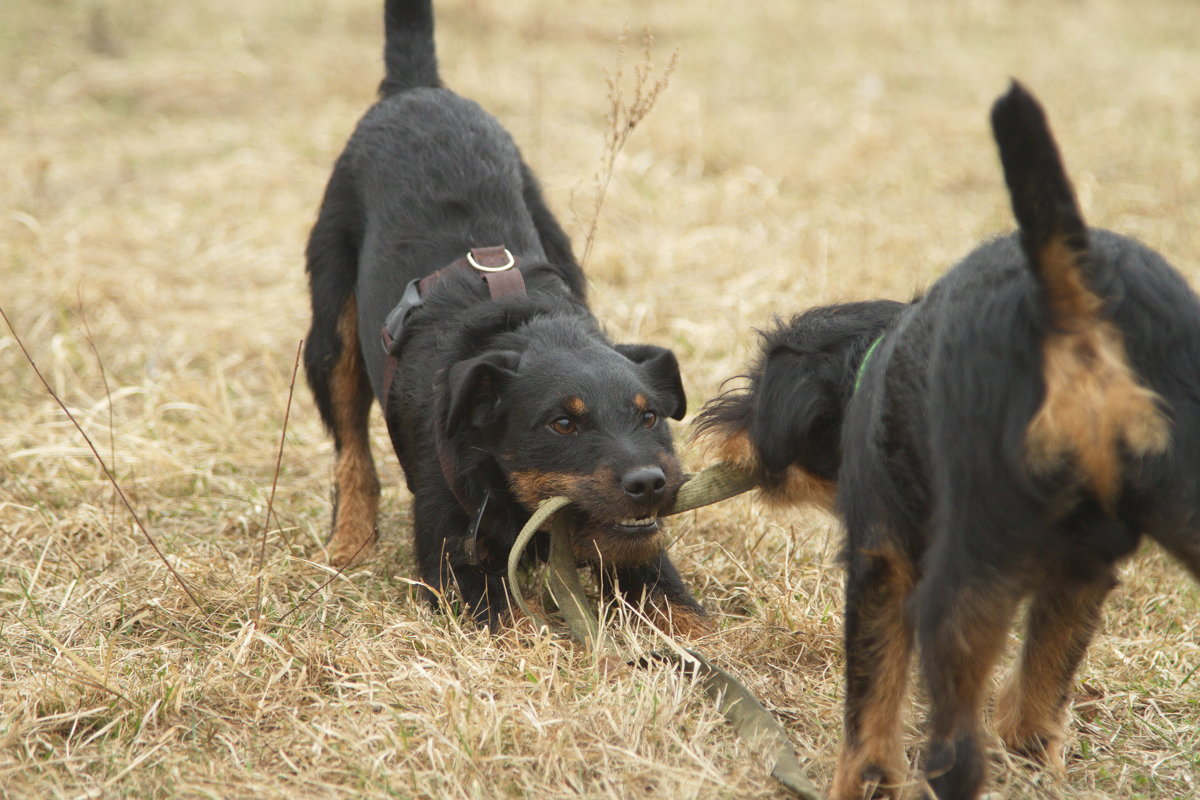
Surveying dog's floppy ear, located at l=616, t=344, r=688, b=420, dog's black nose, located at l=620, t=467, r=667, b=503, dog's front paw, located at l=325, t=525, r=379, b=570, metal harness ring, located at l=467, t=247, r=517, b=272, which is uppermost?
metal harness ring, located at l=467, t=247, r=517, b=272

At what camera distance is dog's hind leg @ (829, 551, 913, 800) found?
2834mm

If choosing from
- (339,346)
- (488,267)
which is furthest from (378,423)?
(488,267)

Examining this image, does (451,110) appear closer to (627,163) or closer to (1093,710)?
(1093,710)

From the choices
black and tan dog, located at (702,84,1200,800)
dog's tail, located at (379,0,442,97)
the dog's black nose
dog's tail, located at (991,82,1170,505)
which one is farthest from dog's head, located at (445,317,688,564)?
dog's tail, located at (379,0,442,97)

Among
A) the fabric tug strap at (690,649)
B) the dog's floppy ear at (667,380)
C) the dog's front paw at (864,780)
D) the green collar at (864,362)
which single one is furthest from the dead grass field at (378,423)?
the green collar at (864,362)

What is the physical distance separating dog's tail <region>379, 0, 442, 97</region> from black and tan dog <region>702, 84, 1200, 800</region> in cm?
337

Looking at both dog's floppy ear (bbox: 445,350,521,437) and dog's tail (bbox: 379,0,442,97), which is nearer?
dog's floppy ear (bbox: 445,350,521,437)

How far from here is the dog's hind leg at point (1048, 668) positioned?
306cm

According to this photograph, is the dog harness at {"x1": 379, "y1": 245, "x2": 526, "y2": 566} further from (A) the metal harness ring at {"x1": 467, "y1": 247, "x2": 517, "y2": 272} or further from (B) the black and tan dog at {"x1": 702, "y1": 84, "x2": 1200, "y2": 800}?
(B) the black and tan dog at {"x1": 702, "y1": 84, "x2": 1200, "y2": 800}

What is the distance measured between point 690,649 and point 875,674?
37.1 inches

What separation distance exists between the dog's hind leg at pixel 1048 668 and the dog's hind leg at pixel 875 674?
0.45m

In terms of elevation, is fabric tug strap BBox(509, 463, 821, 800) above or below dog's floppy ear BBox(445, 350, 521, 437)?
below

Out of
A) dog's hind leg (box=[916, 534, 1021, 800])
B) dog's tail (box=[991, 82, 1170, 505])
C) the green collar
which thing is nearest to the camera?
dog's tail (box=[991, 82, 1170, 505])

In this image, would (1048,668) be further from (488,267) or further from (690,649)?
(488,267)
